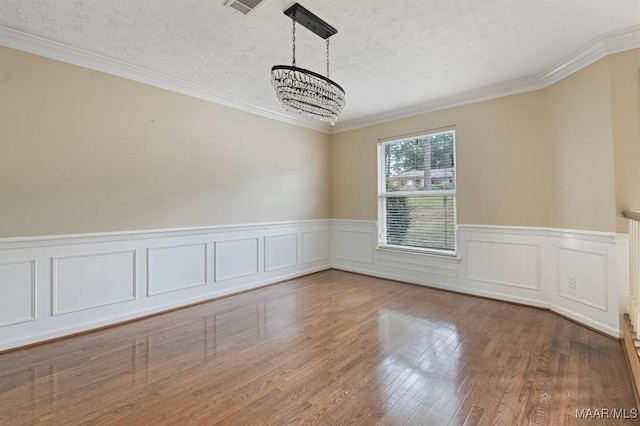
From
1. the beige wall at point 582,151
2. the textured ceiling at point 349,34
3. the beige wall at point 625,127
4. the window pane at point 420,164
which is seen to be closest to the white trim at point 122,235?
the textured ceiling at point 349,34

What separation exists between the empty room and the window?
2.0 inches

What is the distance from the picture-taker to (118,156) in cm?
312

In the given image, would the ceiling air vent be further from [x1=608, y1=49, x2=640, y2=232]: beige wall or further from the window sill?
the window sill

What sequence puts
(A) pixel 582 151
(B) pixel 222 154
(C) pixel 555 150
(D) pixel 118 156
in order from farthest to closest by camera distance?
(B) pixel 222 154
(C) pixel 555 150
(D) pixel 118 156
(A) pixel 582 151

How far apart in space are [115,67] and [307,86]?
7.33ft

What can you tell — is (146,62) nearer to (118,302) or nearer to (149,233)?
(149,233)

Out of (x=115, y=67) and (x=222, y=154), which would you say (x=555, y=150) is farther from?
(x=115, y=67)

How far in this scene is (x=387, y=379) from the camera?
2092 mm

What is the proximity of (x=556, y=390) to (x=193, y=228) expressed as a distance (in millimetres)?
3767

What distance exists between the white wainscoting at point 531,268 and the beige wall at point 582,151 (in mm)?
214

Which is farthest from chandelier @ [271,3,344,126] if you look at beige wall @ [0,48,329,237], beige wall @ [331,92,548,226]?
beige wall @ [331,92,548,226]

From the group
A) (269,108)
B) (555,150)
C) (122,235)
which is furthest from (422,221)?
(122,235)

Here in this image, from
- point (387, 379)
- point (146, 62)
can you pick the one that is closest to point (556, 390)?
point (387, 379)

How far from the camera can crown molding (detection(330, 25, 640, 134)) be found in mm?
2637
